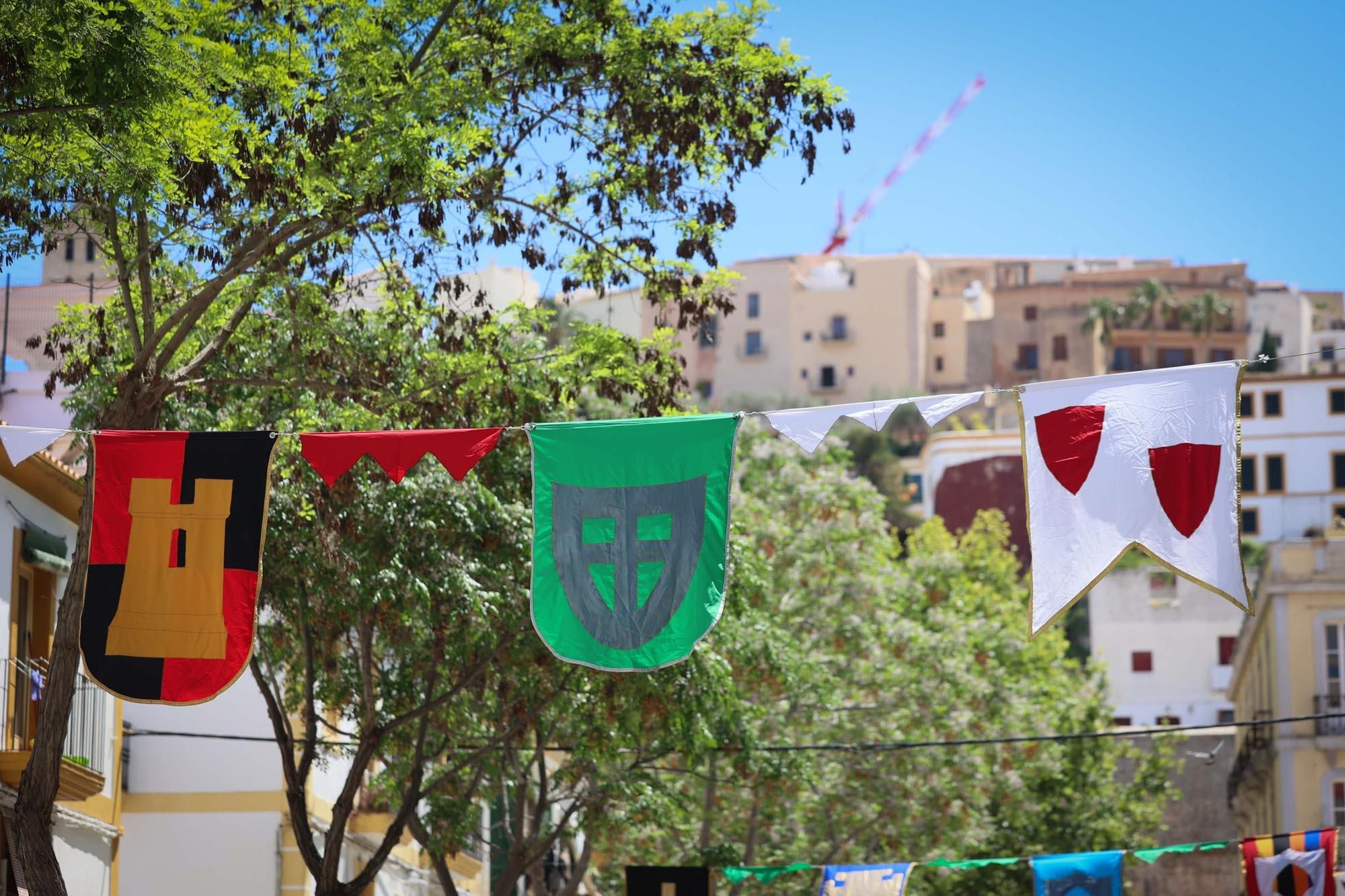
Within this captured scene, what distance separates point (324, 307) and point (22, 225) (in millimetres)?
3093

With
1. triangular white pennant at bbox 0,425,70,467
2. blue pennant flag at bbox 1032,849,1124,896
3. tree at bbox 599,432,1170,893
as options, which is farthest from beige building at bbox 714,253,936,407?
triangular white pennant at bbox 0,425,70,467

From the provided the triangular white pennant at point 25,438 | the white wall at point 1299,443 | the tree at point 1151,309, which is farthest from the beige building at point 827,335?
the triangular white pennant at point 25,438

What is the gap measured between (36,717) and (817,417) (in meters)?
10.4

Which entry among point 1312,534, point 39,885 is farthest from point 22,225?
point 1312,534

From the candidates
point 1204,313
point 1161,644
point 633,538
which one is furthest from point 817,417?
point 1204,313

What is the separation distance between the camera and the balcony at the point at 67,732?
17.7m

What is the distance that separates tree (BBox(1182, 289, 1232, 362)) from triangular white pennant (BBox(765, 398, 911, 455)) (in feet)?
324

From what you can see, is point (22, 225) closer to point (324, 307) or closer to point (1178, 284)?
point (324, 307)

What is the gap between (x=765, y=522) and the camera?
109ft

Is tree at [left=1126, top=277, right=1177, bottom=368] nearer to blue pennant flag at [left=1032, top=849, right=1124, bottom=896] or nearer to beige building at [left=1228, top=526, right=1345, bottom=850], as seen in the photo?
beige building at [left=1228, top=526, right=1345, bottom=850]

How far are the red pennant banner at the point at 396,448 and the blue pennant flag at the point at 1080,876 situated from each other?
39.1 feet

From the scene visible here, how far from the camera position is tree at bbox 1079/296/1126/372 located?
107 meters

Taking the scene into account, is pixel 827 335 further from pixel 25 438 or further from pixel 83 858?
pixel 25 438

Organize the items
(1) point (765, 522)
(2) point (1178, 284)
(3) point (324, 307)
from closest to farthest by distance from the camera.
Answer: (3) point (324, 307) < (1) point (765, 522) < (2) point (1178, 284)
